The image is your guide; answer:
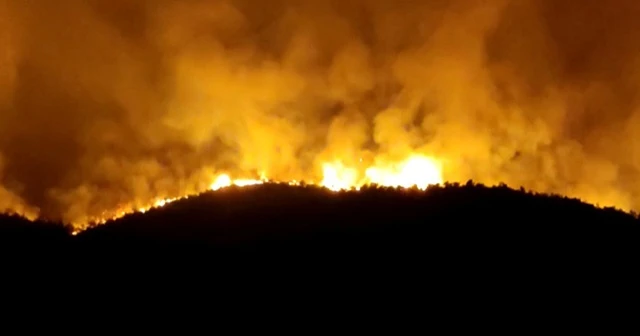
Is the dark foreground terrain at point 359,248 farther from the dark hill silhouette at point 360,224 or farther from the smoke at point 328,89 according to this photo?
the smoke at point 328,89

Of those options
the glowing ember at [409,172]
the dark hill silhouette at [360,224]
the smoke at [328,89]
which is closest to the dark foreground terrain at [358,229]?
the dark hill silhouette at [360,224]

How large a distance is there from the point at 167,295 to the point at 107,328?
739 millimetres

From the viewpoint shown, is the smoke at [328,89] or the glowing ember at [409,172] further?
the smoke at [328,89]

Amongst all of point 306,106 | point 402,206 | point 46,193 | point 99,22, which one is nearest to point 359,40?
point 306,106

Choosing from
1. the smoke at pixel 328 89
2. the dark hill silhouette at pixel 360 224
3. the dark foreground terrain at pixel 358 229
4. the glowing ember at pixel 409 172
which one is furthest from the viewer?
the smoke at pixel 328 89

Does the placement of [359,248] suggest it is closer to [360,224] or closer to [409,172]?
[360,224]

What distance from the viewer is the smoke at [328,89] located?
21.5m

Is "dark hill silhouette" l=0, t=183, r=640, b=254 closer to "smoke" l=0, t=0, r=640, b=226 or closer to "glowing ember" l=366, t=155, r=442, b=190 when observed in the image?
"glowing ember" l=366, t=155, r=442, b=190

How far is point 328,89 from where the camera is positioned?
22031 mm

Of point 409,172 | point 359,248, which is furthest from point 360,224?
point 409,172

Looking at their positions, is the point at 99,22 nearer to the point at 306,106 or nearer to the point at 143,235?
the point at 306,106

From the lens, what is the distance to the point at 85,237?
38.5ft

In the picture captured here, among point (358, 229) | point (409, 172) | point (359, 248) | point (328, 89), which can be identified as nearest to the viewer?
point (359, 248)

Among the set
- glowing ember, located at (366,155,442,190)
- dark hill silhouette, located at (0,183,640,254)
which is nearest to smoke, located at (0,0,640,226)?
glowing ember, located at (366,155,442,190)
